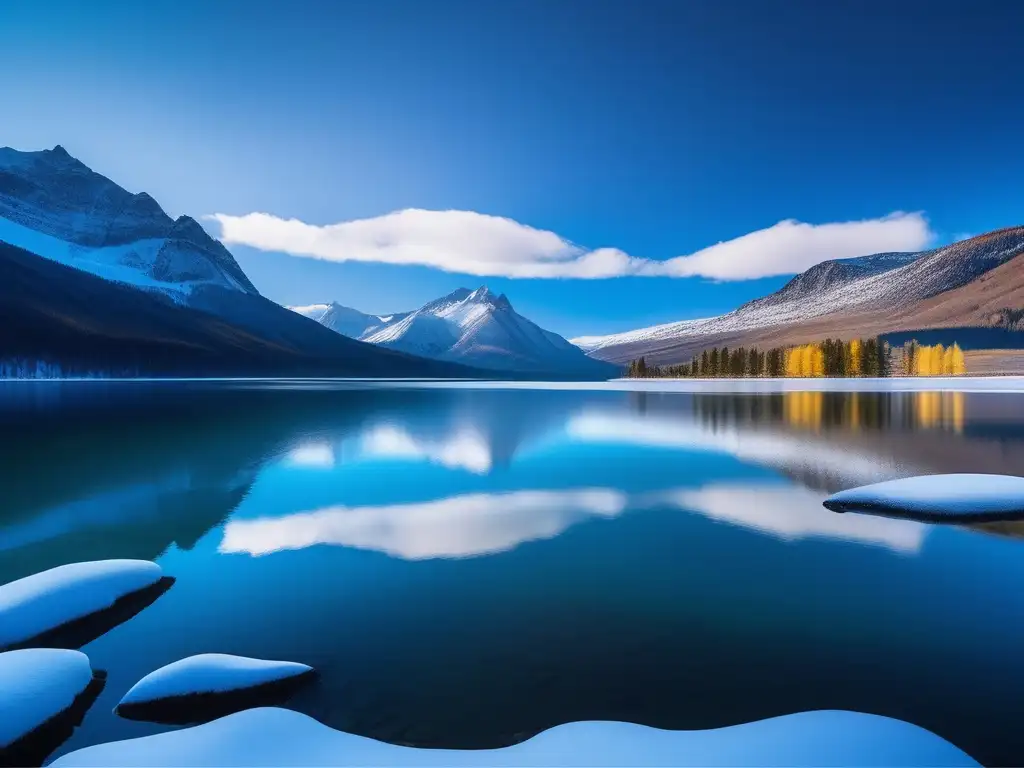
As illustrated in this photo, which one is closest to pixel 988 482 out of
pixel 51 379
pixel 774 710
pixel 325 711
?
pixel 774 710

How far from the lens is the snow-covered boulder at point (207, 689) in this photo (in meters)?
6.81

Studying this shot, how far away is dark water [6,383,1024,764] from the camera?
720 centimetres

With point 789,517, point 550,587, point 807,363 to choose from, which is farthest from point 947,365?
point 550,587

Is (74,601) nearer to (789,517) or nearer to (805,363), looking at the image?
(789,517)

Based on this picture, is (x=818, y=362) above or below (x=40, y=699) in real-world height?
above

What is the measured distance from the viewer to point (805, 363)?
15412 cm

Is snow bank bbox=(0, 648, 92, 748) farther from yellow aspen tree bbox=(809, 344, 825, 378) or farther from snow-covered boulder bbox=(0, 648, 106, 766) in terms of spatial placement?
yellow aspen tree bbox=(809, 344, 825, 378)

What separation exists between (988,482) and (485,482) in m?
17.0

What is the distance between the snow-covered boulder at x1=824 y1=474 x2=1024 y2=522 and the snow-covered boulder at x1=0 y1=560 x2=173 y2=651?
60.5 ft

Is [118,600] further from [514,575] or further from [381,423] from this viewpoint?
[381,423]

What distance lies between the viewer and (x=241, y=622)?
9.59 metres

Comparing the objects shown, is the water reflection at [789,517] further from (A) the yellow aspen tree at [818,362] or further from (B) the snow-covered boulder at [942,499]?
(A) the yellow aspen tree at [818,362]

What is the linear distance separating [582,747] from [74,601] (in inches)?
364

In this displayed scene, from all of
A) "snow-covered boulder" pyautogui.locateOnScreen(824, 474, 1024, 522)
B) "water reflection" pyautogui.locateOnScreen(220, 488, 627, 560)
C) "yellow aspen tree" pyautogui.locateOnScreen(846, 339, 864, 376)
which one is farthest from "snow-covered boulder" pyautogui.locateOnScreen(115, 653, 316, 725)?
"yellow aspen tree" pyautogui.locateOnScreen(846, 339, 864, 376)
